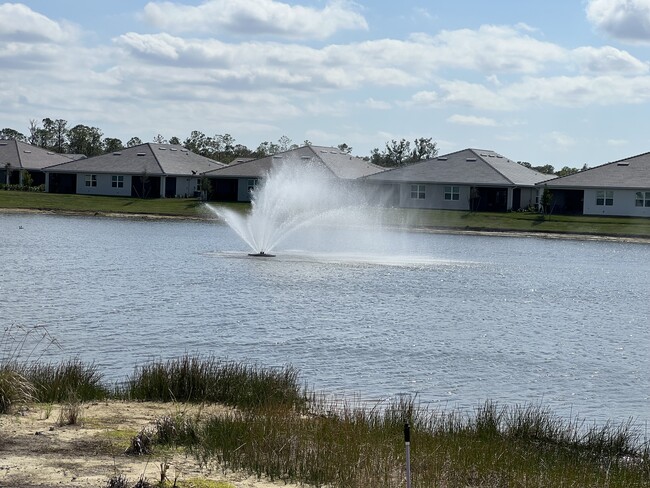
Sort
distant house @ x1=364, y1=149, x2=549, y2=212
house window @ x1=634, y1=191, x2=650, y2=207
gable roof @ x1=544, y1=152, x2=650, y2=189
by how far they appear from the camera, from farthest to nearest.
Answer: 1. distant house @ x1=364, y1=149, x2=549, y2=212
2. gable roof @ x1=544, y1=152, x2=650, y2=189
3. house window @ x1=634, y1=191, x2=650, y2=207

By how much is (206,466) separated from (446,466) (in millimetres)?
3100

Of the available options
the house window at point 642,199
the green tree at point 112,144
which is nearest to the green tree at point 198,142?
the green tree at point 112,144

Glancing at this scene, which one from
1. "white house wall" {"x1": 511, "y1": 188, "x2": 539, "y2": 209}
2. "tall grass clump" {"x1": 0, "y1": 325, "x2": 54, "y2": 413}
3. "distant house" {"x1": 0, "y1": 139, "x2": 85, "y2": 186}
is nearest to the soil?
"tall grass clump" {"x1": 0, "y1": 325, "x2": 54, "y2": 413}

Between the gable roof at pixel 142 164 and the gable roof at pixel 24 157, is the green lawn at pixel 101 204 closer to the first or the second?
the gable roof at pixel 142 164

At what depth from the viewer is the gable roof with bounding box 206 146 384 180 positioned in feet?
321

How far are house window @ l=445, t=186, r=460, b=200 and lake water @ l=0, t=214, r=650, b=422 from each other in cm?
2963

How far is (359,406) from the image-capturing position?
62.3 feet

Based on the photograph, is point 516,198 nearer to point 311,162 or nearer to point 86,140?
point 311,162

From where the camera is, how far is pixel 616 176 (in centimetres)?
8669

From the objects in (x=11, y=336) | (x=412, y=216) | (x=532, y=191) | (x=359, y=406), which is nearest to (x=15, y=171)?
(x=412, y=216)

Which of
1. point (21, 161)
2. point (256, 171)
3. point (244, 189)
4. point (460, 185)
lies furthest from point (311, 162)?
point (21, 161)

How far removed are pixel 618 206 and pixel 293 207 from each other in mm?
27065

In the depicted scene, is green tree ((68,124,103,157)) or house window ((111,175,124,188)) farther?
green tree ((68,124,103,157))

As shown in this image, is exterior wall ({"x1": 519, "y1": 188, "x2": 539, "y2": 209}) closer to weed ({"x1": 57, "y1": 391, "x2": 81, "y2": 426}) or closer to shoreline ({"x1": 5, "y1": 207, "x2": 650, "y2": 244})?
shoreline ({"x1": 5, "y1": 207, "x2": 650, "y2": 244})
